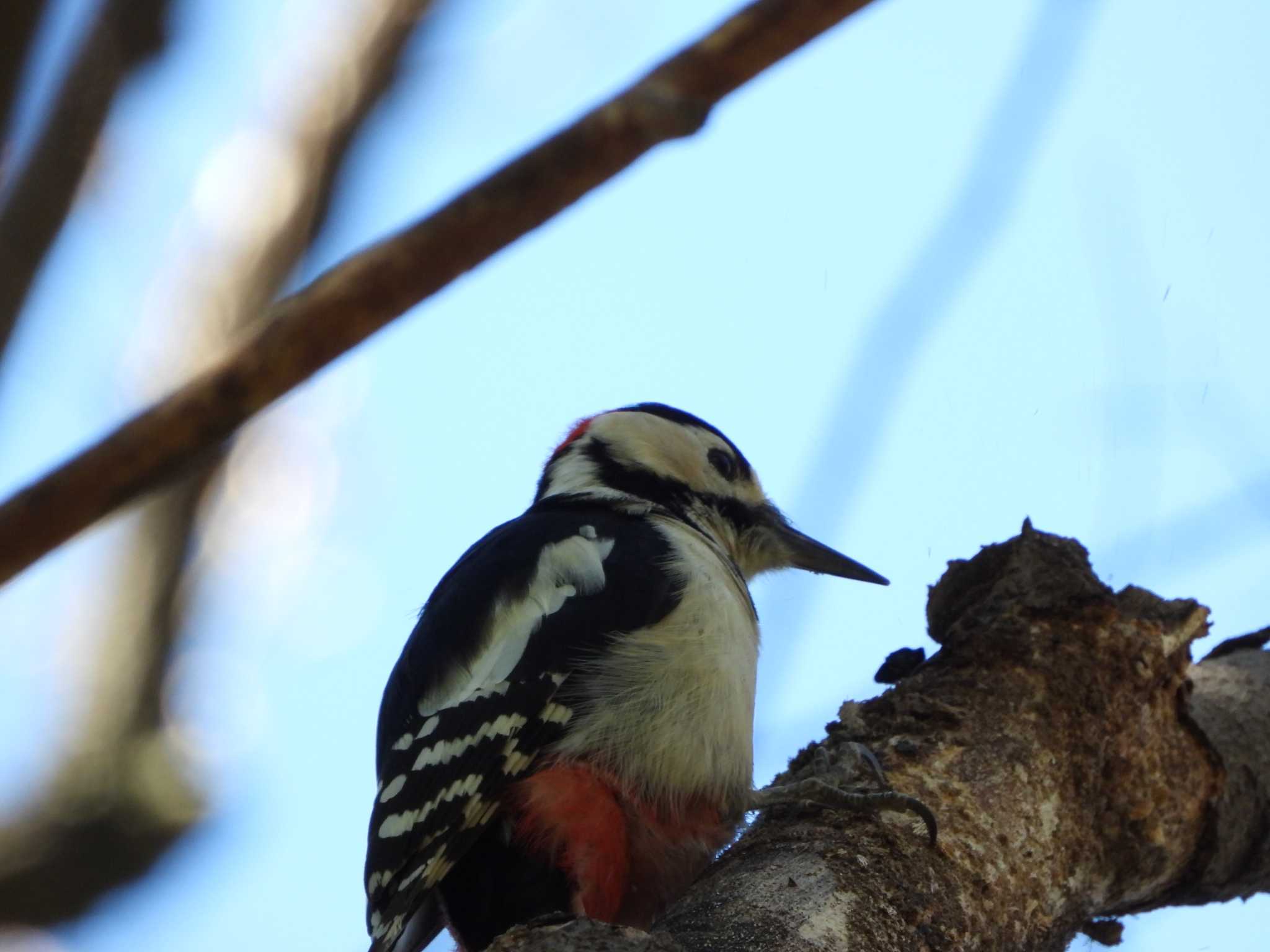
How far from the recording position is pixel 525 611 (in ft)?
8.30

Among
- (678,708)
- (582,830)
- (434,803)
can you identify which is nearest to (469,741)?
(434,803)

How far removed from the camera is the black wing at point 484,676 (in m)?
2.22

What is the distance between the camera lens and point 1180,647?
2.27 meters

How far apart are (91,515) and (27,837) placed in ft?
6.81

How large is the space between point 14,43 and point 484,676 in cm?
143

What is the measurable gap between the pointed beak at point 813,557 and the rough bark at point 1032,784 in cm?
86

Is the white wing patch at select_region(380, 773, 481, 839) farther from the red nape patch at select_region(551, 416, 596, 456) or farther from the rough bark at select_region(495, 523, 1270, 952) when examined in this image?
the red nape patch at select_region(551, 416, 596, 456)

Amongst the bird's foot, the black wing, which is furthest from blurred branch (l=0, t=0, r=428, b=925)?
the bird's foot

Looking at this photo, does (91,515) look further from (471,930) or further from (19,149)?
(471,930)

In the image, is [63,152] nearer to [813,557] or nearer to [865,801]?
[865,801]

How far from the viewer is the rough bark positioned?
5.88 ft

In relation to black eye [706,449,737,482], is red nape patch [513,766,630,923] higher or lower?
lower

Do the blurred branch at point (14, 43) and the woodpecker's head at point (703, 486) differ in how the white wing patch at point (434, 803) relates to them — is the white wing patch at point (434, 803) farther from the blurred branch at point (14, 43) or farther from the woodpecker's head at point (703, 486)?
the blurred branch at point (14, 43)

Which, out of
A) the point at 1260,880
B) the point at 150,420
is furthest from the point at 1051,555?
the point at 150,420
